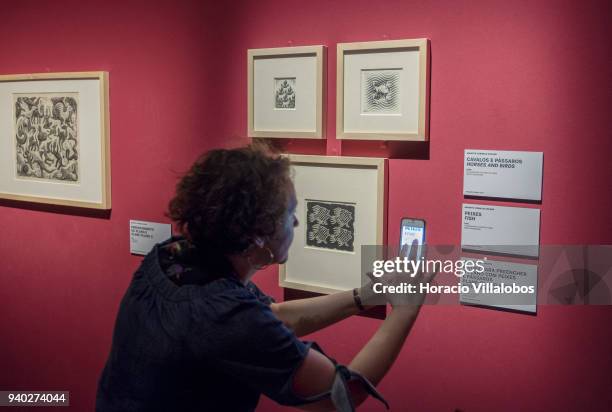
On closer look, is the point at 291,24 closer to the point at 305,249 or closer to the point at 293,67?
the point at 293,67

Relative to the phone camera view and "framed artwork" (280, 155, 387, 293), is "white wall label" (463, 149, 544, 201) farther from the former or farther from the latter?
"framed artwork" (280, 155, 387, 293)

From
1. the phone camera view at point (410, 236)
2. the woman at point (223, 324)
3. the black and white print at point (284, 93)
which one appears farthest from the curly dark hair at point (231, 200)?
the black and white print at point (284, 93)

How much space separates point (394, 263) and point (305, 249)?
37cm

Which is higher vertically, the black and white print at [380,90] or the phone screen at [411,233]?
the black and white print at [380,90]

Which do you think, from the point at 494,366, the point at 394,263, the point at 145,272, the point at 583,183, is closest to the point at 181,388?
the point at 145,272

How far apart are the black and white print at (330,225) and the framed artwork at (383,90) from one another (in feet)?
0.82

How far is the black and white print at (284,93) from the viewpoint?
8.09 feet

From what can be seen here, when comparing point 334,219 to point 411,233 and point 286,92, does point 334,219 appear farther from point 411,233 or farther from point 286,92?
point 286,92

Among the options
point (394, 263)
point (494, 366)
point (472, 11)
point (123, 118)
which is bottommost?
point (494, 366)

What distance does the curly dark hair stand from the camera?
1652mm

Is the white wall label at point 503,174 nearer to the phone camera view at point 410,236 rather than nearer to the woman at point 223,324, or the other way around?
the phone camera view at point 410,236

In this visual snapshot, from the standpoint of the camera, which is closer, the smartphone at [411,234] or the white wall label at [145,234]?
the smartphone at [411,234]

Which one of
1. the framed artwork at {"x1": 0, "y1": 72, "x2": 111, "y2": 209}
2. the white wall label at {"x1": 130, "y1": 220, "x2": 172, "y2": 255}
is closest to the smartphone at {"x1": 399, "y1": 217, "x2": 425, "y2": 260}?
the white wall label at {"x1": 130, "y1": 220, "x2": 172, "y2": 255}

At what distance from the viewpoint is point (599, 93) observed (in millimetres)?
1959
